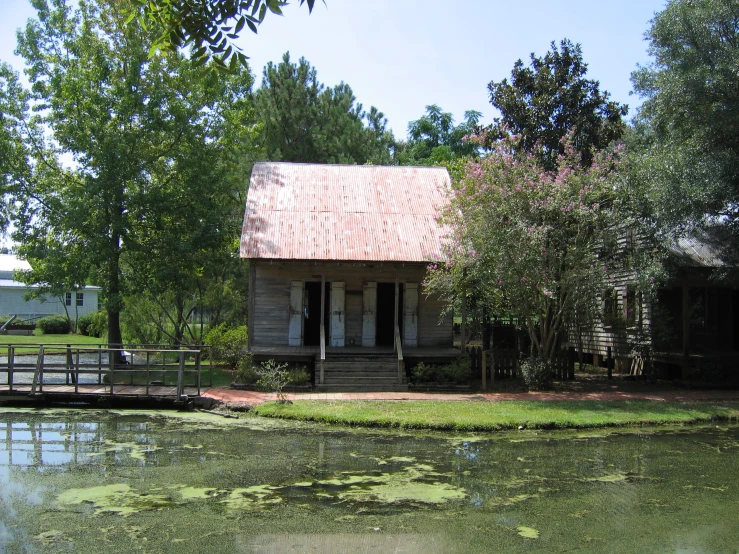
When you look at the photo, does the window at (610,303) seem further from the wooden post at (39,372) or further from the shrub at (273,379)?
the wooden post at (39,372)

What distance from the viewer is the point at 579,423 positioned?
13.3 meters

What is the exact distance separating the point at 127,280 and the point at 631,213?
47.0 feet

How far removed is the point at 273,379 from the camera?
1581cm

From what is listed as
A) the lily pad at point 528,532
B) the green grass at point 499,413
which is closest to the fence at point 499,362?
the green grass at point 499,413

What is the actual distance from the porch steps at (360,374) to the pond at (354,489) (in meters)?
4.21

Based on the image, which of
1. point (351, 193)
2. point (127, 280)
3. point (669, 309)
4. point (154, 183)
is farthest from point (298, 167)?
point (669, 309)

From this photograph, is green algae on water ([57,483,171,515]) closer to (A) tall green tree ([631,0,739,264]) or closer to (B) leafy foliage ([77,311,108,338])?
(A) tall green tree ([631,0,739,264])

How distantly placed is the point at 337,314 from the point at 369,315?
3.12 ft

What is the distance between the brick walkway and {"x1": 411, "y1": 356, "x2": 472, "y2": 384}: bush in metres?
0.72

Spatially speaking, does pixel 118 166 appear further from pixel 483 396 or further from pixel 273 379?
pixel 483 396

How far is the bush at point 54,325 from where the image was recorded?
113 feet

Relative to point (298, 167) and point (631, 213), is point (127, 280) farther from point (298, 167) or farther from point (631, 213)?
point (631, 213)

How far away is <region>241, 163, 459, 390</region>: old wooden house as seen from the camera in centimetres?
1798

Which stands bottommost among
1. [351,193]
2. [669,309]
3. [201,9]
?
[669,309]
